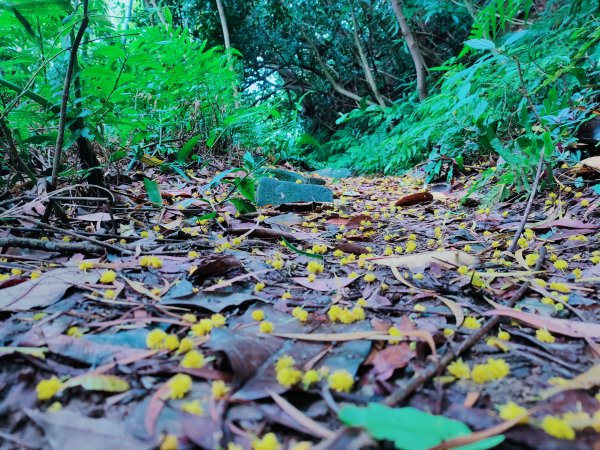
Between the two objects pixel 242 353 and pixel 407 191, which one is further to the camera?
pixel 407 191

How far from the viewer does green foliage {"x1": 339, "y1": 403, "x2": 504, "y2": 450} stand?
63 cm

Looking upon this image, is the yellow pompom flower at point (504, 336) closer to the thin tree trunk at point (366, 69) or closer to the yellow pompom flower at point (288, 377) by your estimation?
the yellow pompom flower at point (288, 377)

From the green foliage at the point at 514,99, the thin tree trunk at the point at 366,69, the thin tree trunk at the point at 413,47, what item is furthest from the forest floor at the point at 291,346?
the thin tree trunk at the point at 366,69

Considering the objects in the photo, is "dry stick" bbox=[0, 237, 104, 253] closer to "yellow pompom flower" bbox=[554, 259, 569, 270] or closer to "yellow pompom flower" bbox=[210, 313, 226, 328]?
"yellow pompom flower" bbox=[210, 313, 226, 328]

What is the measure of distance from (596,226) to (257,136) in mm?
4600

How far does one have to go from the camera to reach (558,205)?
8.11 feet

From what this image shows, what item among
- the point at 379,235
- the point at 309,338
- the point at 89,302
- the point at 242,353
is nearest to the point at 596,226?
the point at 379,235

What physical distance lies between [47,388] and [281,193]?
→ 2.74 metres

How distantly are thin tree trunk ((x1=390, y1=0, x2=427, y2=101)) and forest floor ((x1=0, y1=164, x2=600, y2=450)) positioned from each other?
5.03 metres

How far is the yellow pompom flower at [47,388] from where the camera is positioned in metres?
0.78

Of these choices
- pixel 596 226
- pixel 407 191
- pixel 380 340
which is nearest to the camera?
pixel 380 340

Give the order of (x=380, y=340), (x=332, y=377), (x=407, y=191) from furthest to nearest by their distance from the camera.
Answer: (x=407, y=191), (x=380, y=340), (x=332, y=377)

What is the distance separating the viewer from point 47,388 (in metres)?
0.78

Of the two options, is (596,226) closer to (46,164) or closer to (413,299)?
(413,299)
